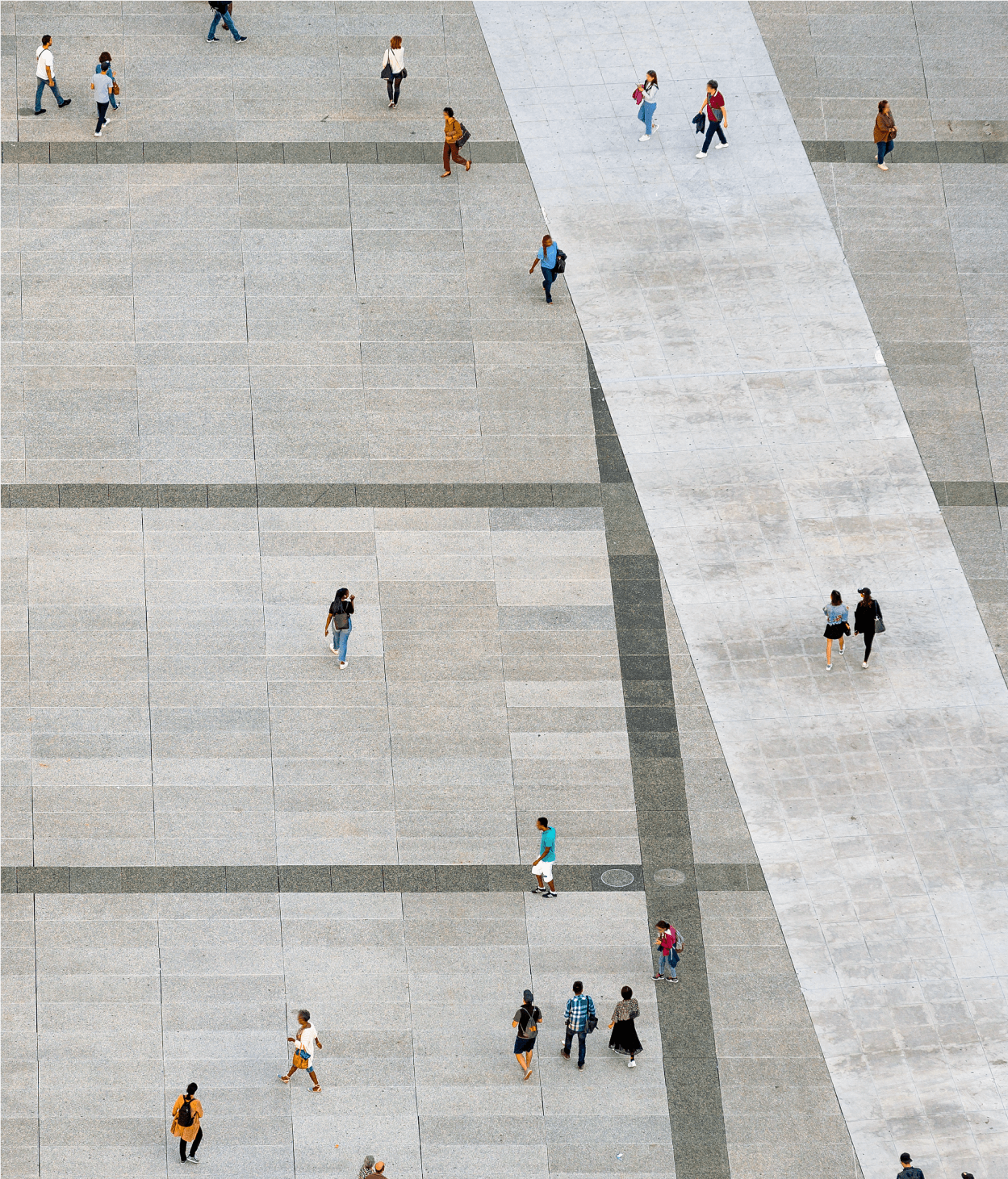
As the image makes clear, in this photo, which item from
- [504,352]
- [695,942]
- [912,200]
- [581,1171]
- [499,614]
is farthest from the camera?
[912,200]

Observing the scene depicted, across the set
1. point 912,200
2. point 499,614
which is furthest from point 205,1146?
point 912,200

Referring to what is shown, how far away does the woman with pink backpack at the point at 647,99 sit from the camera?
3053 cm

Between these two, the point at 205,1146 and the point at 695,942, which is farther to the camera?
the point at 695,942

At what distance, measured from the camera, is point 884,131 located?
30.5 m

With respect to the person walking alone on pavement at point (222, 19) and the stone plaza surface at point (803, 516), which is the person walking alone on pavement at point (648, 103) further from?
the person walking alone on pavement at point (222, 19)

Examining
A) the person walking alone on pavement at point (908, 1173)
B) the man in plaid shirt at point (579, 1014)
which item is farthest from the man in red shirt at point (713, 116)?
the person walking alone on pavement at point (908, 1173)

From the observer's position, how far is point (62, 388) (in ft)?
90.9

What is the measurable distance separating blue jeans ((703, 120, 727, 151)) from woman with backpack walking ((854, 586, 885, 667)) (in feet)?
30.4

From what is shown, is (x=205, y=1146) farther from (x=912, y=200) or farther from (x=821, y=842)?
(x=912, y=200)

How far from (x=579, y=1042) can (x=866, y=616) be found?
23.7 ft

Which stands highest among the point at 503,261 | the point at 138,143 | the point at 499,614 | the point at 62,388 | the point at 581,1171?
the point at 138,143

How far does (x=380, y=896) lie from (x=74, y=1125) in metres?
4.68

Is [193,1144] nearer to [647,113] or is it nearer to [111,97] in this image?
[111,97]

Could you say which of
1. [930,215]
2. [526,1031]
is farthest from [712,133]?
[526,1031]
